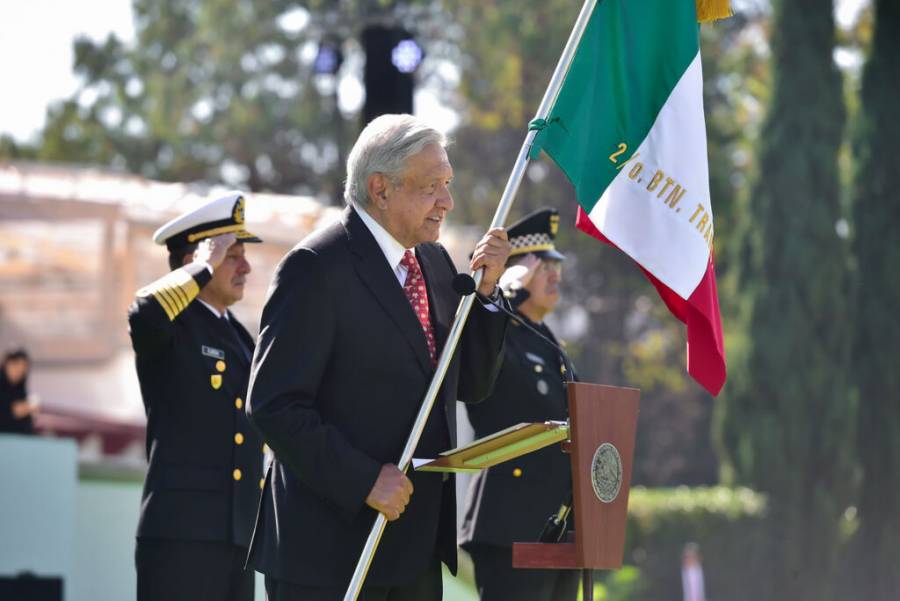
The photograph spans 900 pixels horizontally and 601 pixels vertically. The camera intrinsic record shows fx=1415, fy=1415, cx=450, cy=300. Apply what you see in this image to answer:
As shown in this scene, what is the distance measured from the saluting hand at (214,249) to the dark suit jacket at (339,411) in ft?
3.99

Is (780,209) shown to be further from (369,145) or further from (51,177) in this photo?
(369,145)

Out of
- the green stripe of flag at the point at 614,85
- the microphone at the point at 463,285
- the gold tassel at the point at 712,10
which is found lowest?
the microphone at the point at 463,285

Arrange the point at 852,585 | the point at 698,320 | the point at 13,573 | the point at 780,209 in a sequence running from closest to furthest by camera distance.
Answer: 1. the point at 698,320
2. the point at 13,573
3. the point at 852,585
4. the point at 780,209

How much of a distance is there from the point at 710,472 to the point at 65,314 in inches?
684

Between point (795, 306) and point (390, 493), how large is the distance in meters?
14.8

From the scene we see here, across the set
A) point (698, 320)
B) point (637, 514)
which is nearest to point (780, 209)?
point (637, 514)

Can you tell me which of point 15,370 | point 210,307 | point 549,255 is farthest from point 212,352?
point 15,370

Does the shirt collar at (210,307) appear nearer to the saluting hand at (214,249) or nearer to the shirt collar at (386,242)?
the saluting hand at (214,249)

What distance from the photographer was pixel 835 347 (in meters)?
17.4

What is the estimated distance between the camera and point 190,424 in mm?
4512

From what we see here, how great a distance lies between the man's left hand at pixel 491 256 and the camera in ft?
11.6

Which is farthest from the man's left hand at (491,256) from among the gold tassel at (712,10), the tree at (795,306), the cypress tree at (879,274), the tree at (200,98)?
the tree at (200,98)

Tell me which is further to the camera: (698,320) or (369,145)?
(698,320)

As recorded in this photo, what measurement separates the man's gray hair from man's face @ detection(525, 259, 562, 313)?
1.98 m
